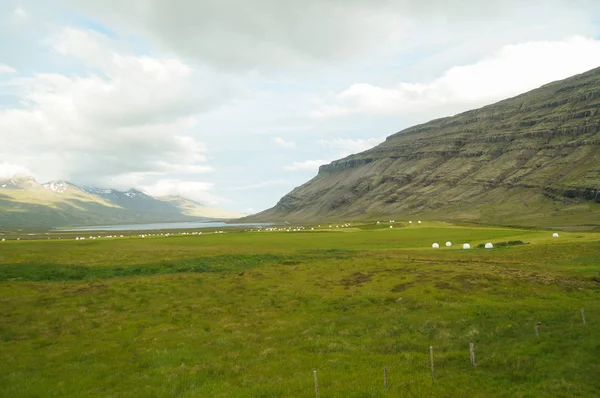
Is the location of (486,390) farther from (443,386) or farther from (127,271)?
(127,271)

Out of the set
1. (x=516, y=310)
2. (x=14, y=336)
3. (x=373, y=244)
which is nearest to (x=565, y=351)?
(x=516, y=310)

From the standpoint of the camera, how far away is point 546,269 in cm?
4944

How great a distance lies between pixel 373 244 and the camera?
92812 mm

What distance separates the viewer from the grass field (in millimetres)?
19984

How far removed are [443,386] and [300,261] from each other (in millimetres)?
47793

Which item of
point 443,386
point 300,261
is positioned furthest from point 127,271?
point 443,386

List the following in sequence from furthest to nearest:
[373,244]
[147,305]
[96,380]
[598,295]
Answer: [373,244] → [147,305] → [598,295] → [96,380]

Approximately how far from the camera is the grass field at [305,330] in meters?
20.0

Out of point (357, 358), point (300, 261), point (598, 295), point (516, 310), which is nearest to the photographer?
point (357, 358)

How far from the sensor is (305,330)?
2989cm

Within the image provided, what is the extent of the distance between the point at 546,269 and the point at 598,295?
1549 centimetres

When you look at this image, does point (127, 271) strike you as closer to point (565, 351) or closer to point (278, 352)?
point (278, 352)

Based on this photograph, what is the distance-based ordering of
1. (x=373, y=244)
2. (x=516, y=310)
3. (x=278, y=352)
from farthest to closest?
(x=373, y=244) < (x=516, y=310) < (x=278, y=352)

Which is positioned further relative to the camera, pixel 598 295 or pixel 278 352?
pixel 598 295
